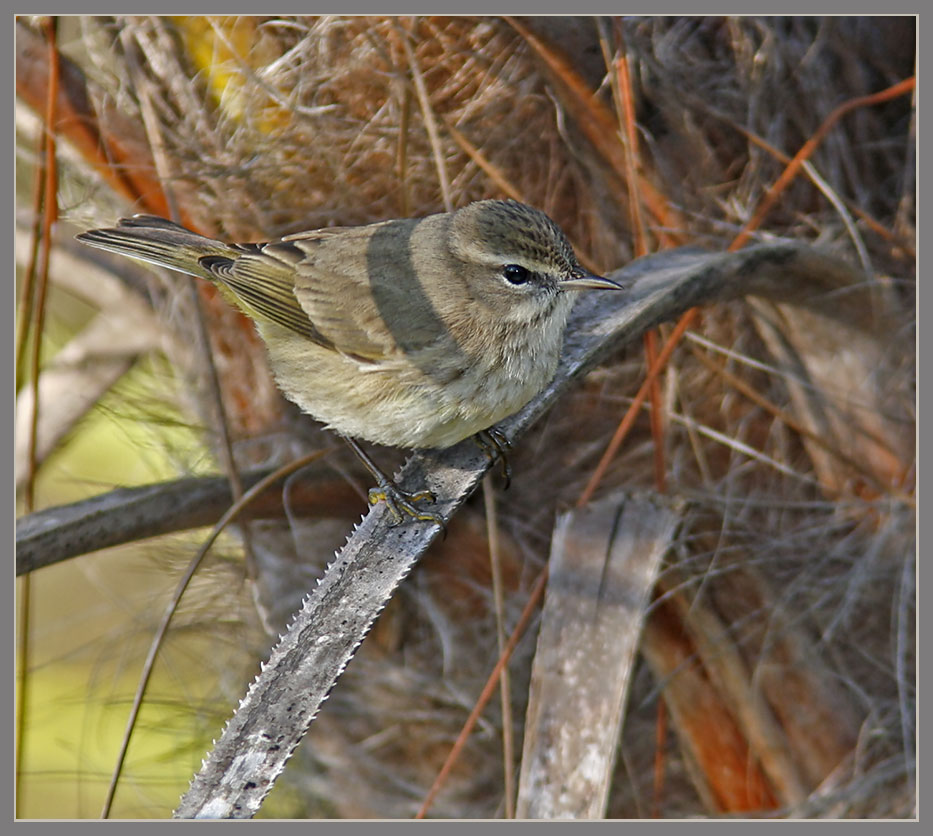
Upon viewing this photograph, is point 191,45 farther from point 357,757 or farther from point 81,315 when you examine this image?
point 357,757

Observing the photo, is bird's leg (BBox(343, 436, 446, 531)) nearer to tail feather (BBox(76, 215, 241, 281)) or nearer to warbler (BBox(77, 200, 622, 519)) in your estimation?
warbler (BBox(77, 200, 622, 519))

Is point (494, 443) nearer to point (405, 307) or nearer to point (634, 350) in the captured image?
A: point (405, 307)

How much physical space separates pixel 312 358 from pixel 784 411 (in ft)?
4.70

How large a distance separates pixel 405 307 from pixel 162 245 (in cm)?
64

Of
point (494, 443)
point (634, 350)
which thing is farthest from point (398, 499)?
point (634, 350)

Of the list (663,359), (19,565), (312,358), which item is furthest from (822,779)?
(19,565)

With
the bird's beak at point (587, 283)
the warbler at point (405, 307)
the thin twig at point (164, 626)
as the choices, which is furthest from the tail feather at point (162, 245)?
the bird's beak at point (587, 283)

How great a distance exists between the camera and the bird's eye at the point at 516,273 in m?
2.05

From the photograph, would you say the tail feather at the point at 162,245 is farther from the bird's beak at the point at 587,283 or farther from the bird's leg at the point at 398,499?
the bird's beak at the point at 587,283

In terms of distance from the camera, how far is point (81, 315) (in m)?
2.88

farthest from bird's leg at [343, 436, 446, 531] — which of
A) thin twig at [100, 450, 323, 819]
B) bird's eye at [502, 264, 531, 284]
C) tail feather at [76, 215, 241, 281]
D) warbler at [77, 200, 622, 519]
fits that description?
tail feather at [76, 215, 241, 281]

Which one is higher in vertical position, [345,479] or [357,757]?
[345,479]

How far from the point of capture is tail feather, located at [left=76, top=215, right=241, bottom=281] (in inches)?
88.9

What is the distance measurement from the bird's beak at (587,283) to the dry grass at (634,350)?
0.73m
